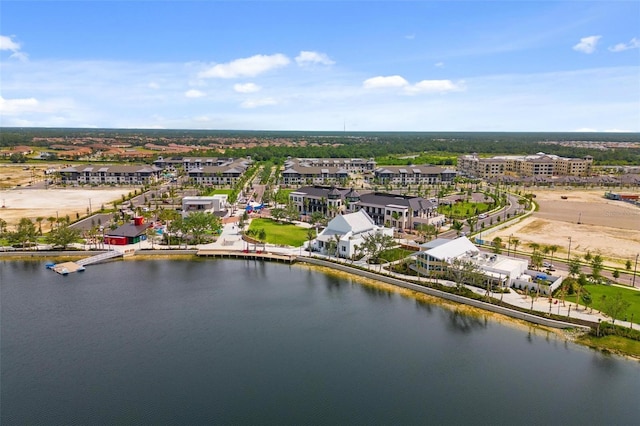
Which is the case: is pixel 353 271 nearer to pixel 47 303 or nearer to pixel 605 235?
pixel 47 303

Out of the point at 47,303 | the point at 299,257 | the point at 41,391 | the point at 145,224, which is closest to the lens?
the point at 41,391

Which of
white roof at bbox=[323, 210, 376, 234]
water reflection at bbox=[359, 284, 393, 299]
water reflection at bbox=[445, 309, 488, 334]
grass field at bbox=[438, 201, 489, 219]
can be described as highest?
white roof at bbox=[323, 210, 376, 234]

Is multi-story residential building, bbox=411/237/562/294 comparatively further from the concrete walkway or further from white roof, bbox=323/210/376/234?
white roof, bbox=323/210/376/234

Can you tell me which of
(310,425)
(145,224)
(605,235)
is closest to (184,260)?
(145,224)

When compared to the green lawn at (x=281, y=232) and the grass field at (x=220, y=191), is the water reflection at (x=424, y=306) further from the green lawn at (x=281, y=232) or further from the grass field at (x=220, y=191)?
the grass field at (x=220, y=191)

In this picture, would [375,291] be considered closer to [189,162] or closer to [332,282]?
[332,282]

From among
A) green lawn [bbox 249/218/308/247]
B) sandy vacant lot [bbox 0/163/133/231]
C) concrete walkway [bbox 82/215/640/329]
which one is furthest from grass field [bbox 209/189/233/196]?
concrete walkway [bbox 82/215/640/329]
